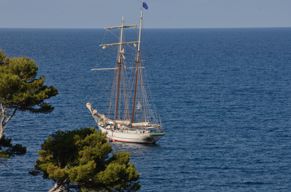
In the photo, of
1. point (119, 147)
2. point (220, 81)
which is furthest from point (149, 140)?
point (220, 81)

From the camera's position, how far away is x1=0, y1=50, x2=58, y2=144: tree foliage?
128 ft

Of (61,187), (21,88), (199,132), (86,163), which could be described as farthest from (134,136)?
(21,88)

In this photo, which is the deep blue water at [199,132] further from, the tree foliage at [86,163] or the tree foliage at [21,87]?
the tree foliage at [21,87]

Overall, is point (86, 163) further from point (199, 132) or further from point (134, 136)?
point (199, 132)

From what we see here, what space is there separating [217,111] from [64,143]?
3123 inches

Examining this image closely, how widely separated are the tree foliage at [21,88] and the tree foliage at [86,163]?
7.61 feet

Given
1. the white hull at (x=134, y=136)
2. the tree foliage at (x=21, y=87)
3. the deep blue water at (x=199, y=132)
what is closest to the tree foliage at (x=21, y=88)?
the tree foliage at (x=21, y=87)

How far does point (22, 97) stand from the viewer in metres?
39.2

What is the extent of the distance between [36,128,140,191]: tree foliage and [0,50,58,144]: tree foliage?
Result: 2.32m

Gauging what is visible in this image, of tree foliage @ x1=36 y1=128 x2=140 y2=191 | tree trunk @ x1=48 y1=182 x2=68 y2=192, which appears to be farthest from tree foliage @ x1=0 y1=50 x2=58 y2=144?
tree trunk @ x1=48 y1=182 x2=68 y2=192

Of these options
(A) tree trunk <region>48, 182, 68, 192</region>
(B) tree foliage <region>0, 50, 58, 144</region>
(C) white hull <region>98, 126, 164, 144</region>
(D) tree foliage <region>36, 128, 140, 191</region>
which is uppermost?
(B) tree foliage <region>0, 50, 58, 144</region>

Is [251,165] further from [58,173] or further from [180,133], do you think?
[58,173]

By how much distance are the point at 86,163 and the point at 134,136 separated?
54.5m

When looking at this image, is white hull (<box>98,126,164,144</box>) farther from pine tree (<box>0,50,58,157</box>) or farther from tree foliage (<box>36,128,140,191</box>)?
pine tree (<box>0,50,58,157</box>)
